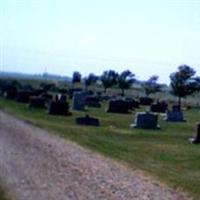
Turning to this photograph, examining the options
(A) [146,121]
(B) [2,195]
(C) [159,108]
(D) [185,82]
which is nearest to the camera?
(B) [2,195]

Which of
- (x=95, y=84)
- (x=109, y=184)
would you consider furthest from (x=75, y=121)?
Result: (x=95, y=84)

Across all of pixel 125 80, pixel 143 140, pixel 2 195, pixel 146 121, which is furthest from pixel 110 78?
pixel 2 195

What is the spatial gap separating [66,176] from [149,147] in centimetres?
1000

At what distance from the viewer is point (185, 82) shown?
86875mm

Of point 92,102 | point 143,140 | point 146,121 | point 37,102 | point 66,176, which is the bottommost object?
point 66,176

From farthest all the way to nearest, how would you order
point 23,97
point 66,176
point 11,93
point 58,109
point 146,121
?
1. point 11,93
2. point 23,97
3. point 58,109
4. point 146,121
5. point 66,176

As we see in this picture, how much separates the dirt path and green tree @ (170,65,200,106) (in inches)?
2256

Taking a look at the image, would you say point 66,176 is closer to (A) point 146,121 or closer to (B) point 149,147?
(B) point 149,147

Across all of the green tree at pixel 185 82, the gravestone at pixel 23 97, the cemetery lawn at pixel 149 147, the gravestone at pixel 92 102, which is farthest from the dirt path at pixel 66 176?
the green tree at pixel 185 82

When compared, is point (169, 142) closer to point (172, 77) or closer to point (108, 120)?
point (108, 120)

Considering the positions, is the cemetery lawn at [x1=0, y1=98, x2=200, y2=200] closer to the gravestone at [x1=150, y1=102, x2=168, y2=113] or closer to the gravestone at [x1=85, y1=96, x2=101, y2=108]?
the gravestone at [x1=150, y1=102, x2=168, y2=113]

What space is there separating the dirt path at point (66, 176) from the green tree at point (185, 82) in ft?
188

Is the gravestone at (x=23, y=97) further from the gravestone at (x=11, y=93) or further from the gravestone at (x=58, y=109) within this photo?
the gravestone at (x=58, y=109)

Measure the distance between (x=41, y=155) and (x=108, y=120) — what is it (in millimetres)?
23245
